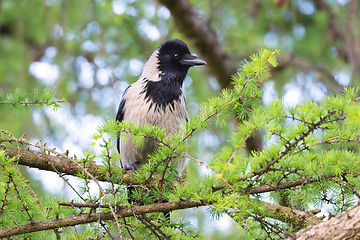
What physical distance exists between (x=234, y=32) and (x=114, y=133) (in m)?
4.54

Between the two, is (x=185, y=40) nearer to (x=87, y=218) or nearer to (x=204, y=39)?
(x=204, y=39)

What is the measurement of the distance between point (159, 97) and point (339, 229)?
92.7 inches

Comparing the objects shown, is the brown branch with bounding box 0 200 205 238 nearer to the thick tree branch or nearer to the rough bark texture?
the thick tree branch

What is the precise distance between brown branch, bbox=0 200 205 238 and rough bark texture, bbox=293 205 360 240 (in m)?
0.59

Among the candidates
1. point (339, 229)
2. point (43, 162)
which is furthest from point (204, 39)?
point (339, 229)

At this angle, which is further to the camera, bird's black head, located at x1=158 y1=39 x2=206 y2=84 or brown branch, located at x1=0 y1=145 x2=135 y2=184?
bird's black head, located at x1=158 y1=39 x2=206 y2=84

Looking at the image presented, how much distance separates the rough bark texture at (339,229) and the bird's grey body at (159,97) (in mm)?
2000

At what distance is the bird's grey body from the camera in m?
3.46

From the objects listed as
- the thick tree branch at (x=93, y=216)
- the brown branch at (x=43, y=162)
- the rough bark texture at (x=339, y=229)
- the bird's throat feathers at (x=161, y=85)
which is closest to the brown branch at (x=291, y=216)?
the thick tree branch at (x=93, y=216)

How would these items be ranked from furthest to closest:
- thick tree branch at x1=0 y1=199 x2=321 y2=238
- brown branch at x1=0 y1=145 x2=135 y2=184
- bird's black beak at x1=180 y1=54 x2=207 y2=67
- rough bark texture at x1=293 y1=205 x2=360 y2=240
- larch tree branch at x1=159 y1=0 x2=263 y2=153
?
larch tree branch at x1=159 y1=0 x2=263 y2=153
bird's black beak at x1=180 y1=54 x2=207 y2=67
brown branch at x1=0 y1=145 x2=135 y2=184
thick tree branch at x1=0 y1=199 x2=321 y2=238
rough bark texture at x1=293 y1=205 x2=360 y2=240

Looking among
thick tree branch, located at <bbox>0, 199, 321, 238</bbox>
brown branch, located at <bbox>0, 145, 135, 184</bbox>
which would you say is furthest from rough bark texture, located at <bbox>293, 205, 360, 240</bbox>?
brown branch, located at <bbox>0, 145, 135, 184</bbox>

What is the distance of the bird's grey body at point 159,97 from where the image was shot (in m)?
3.46

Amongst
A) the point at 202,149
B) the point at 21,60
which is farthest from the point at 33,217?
the point at 202,149

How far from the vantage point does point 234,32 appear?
19.3ft
